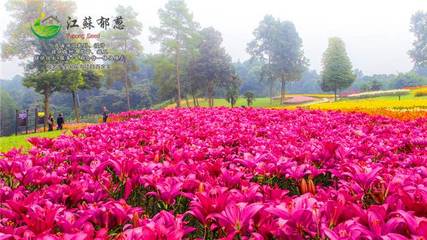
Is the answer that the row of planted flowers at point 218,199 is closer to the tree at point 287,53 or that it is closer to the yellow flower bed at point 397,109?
the yellow flower bed at point 397,109

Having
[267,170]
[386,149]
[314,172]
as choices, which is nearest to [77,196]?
[267,170]

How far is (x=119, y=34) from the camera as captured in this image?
156 ft

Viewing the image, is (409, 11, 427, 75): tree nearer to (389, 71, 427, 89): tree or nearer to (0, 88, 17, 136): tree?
(389, 71, 427, 89): tree

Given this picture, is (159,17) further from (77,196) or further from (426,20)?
(426,20)

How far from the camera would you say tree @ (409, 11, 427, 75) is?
8450cm

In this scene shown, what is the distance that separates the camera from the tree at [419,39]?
84500 mm

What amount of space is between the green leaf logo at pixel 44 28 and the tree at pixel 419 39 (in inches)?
2961

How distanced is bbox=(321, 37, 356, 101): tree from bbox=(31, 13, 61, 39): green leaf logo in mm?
39003

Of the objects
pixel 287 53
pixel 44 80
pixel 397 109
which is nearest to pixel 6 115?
pixel 44 80

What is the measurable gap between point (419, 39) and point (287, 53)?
39089 mm

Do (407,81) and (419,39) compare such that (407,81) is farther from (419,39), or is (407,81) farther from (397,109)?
(397,109)

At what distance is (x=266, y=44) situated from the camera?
217 feet

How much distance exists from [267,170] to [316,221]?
1.59 metres

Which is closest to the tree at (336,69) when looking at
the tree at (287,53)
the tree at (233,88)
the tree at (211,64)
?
the tree at (287,53)
